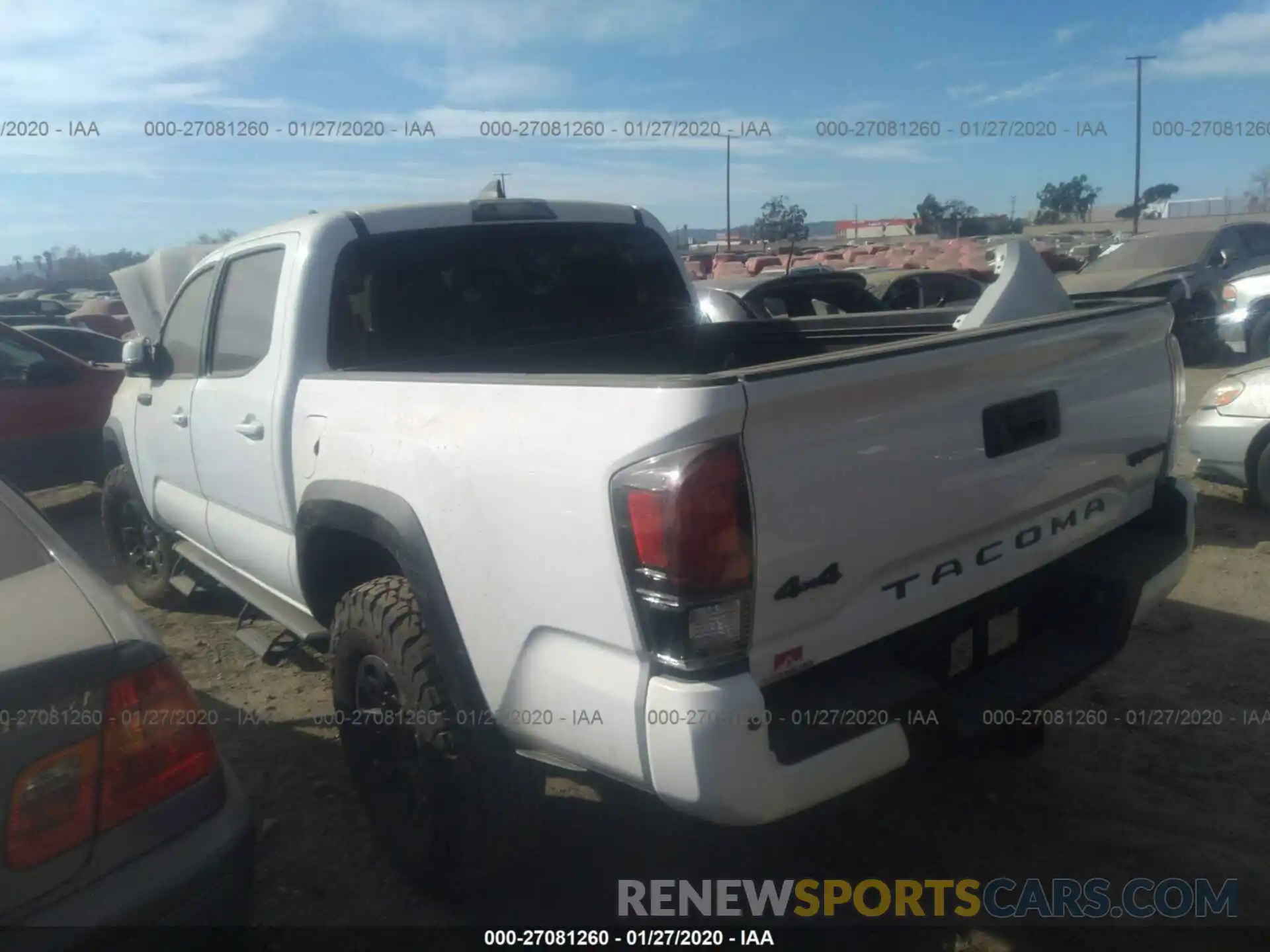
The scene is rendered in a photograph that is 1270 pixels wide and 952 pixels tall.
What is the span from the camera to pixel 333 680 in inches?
126

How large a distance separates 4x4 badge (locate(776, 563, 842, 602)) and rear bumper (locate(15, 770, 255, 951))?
123 centimetres

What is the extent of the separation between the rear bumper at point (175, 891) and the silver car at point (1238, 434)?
6.17 metres

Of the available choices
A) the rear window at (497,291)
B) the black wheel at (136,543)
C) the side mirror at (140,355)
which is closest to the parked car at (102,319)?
the black wheel at (136,543)

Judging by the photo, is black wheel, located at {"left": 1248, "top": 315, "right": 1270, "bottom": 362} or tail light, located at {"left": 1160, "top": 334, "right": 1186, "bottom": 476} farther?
black wheel, located at {"left": 1248, "top": 315, "right": 1270, "bottom": 362}

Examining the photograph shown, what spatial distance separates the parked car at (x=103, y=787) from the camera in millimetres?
1811

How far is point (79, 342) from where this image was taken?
38.8ft

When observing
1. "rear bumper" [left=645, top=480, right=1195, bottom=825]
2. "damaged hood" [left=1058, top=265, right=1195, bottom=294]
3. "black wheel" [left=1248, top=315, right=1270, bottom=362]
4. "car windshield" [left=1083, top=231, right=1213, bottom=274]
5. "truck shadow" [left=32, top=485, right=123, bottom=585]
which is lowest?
"truck shadow" [left=32, top=485, right=123, bottom=585]

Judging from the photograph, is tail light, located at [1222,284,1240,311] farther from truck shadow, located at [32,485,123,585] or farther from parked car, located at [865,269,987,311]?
truck shadow, located at [32,485,123,585]

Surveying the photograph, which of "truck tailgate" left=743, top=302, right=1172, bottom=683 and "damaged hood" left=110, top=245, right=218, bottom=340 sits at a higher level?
"damaged hood" left=110, top=245, right=218, bottom=340

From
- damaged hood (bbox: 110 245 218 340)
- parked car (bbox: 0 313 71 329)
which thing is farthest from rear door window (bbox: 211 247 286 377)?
parked car (bbox: 0 313 71 329)

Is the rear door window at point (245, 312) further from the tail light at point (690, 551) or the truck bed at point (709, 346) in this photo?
the tail light at point (690, 551)

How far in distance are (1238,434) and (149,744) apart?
638cm

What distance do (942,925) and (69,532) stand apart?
7866 millimetres

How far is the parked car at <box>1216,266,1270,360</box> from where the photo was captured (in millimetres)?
11430
